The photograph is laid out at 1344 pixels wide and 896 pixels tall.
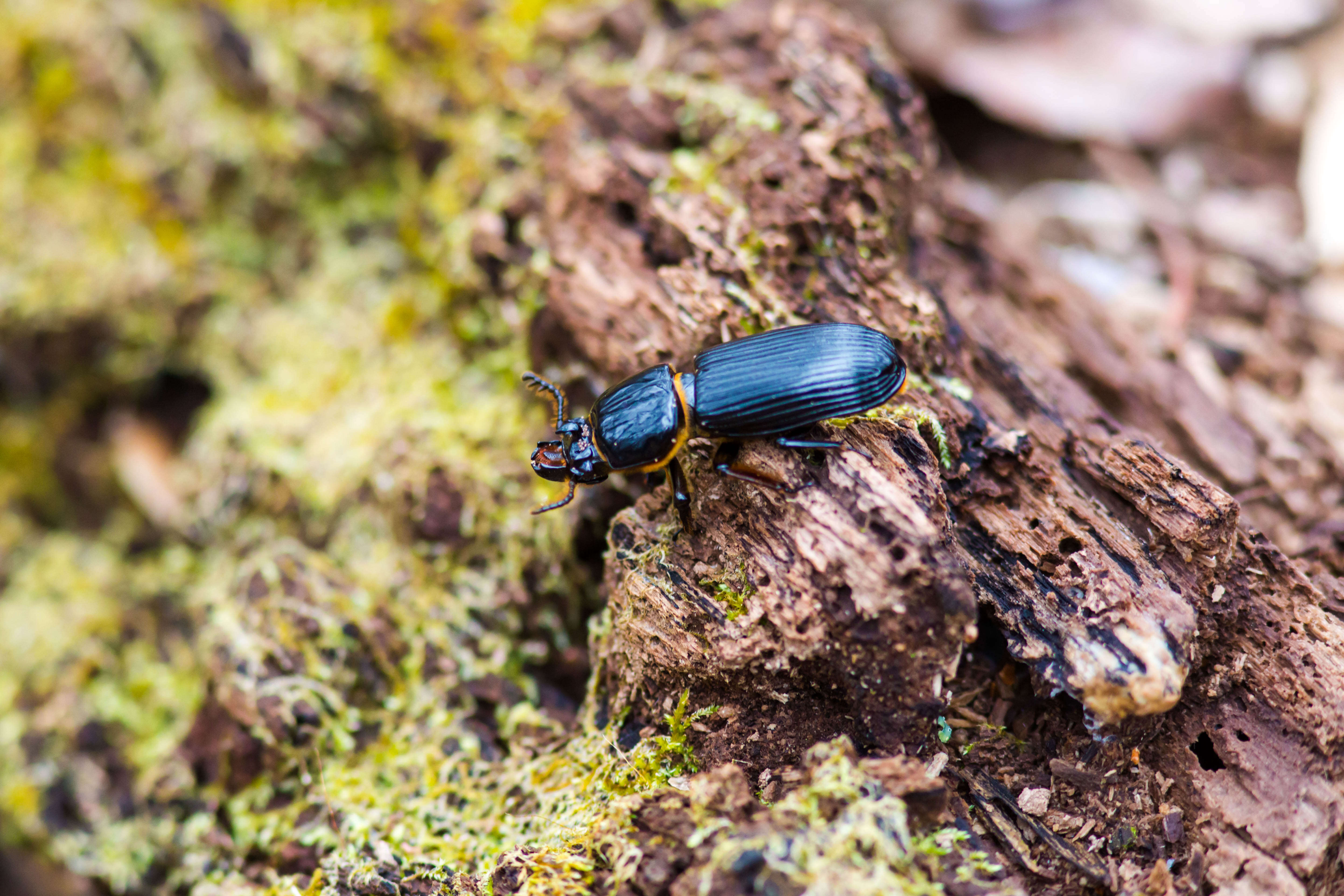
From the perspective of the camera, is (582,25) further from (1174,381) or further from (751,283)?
(1174,381)

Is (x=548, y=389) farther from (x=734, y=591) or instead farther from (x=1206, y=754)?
(x=1206, y=754)

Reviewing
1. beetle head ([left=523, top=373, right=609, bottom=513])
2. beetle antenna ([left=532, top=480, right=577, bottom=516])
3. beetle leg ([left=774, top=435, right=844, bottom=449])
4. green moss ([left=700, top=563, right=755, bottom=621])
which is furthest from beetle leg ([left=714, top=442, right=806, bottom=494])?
beetle antenna ([left=532, top=480, right=577, bottom=516])

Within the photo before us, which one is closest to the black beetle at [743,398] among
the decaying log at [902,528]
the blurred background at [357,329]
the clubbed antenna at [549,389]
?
the decaying log at [902,528]

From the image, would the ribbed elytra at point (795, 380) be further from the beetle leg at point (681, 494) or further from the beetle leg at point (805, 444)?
the beetle leg at point (681, 494)

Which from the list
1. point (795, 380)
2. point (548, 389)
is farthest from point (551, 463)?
point (795, 380)

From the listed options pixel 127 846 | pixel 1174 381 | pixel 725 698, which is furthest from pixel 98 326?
pixel 1174 381
